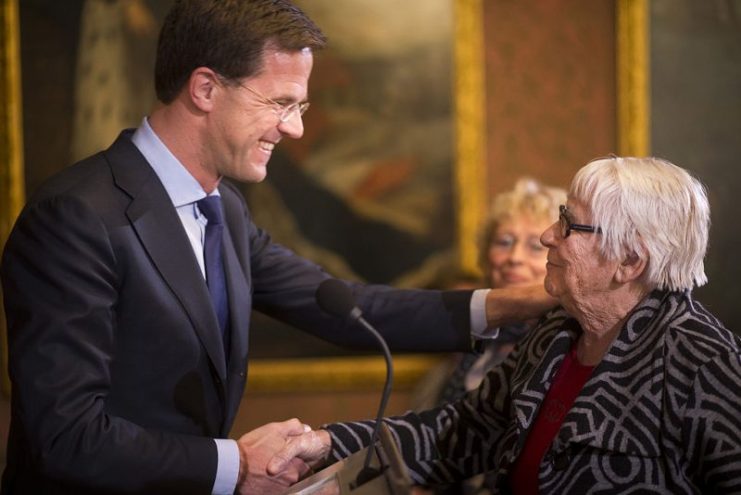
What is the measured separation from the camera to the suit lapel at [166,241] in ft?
6.97

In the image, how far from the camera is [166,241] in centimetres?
215

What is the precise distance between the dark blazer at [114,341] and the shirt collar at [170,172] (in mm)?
30

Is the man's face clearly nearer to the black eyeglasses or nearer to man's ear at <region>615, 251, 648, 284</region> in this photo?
the black eyeglasses

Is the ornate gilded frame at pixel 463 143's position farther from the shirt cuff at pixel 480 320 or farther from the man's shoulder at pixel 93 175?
the man's shoulder at pixel 93 175

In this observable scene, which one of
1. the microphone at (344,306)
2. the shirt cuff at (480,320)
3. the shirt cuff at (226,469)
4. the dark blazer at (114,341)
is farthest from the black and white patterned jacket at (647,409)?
the dark blazer at (114,341)

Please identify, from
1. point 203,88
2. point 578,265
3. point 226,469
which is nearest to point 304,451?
point 226,469

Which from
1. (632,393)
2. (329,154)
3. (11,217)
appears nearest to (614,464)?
(632,393)

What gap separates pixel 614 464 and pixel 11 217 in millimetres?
3560

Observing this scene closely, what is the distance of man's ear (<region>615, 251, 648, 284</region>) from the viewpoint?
211cm

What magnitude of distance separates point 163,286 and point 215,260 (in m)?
0.22

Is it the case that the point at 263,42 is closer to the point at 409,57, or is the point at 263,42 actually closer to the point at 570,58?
the point at 409,57

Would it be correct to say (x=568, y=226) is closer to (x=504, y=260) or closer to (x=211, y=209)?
(x=211, y=209)

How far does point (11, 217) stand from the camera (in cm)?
471

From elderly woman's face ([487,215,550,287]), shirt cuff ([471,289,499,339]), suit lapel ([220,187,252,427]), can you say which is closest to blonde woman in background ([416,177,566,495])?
elderly woman's face ([487,215,550,287])
